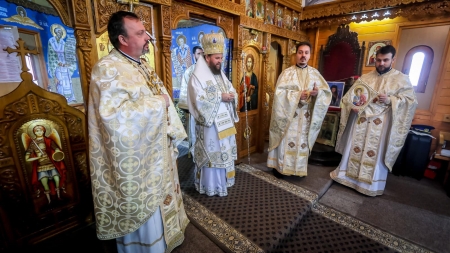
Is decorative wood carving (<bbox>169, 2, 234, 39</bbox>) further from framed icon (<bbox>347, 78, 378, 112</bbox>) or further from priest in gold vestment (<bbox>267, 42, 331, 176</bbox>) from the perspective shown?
framed icon (<bbox>347, 78, 378, 112</bbox>)

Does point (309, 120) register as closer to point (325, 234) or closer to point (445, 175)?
point (325, 234)

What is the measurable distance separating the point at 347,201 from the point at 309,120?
1.35 m

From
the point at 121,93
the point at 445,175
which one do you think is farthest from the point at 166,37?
the point at 445,175

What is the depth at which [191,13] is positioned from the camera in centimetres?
307

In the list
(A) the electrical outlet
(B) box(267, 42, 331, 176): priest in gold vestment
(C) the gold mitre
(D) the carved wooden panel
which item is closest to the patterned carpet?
(B) box(267, 42, 331, 176): priest in gold vestment

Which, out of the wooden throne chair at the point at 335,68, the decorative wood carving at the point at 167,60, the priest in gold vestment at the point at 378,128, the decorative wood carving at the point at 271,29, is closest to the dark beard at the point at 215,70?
the decorative wood carving at the point at 167,60

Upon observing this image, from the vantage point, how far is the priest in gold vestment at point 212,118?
2.62m

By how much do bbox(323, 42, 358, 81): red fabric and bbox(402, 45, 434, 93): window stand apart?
99cm

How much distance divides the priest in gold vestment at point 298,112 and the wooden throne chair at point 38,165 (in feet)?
9.01

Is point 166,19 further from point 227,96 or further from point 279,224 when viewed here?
point 279,224

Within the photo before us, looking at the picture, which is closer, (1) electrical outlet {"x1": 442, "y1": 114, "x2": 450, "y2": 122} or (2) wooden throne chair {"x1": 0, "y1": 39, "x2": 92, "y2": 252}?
(2) wooden throne chair {"x1": 0, "y1": 39, "x2": 92, "y2": 252}

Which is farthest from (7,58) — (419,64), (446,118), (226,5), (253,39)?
(446,118)

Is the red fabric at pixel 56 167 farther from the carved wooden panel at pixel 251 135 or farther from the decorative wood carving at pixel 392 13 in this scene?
the decorative wood carving at pixel 392 13

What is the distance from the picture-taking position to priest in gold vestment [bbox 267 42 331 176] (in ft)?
10.5
